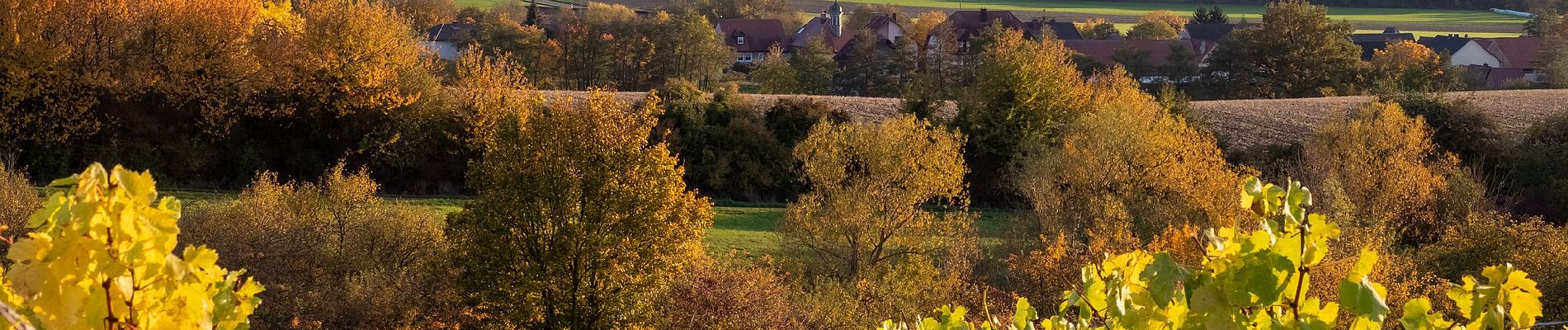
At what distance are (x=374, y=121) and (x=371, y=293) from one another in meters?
15.1

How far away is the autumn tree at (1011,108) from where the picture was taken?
32875mm

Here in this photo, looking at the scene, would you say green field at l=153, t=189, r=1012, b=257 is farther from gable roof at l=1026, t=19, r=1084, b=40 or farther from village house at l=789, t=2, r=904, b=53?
gable roof at l=1026, t=19, r=1084, b=40

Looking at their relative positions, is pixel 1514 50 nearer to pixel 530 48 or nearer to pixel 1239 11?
pixel 1239 11

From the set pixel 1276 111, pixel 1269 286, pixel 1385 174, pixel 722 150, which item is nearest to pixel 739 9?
pixel 1276 111

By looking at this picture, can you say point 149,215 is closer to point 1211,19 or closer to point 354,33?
point 354,33

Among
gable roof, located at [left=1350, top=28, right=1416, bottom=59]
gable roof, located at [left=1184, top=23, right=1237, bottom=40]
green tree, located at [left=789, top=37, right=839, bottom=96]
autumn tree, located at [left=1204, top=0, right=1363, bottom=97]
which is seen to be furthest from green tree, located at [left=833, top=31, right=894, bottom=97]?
gable roof, located at [left=1184, top=23, right=1237, bottom=40]

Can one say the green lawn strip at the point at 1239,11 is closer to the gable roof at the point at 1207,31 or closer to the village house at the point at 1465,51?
the gable roof at the point at 1207,31

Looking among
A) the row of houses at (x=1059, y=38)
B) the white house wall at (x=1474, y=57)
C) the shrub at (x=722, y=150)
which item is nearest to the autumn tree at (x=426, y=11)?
the row of houses at (x=1059, y=38)

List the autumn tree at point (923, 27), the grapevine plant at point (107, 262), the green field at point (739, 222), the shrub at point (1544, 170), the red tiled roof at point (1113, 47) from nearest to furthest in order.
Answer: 1. the grapevine plant at point (107, 262)
2. the green field at point (739, 222)
3. the shrub at point (1544, 170)
4. the red tiled roof at point (1113, 47)
5. the autumn tree at point (923, 27)

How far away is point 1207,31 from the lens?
8556cm

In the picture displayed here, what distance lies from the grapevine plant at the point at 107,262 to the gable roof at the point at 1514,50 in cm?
7762

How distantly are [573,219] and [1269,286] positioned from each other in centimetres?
1310

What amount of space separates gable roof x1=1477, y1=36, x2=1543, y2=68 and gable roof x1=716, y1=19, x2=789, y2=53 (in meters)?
44.6

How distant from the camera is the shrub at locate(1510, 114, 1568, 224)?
1179 inches
